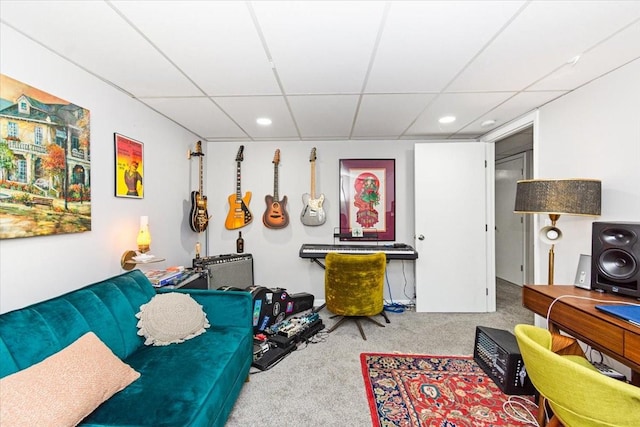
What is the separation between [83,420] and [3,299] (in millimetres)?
862

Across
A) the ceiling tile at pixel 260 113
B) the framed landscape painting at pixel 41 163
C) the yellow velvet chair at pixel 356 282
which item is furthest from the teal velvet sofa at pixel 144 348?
the ceiling tile at pixel 260 113

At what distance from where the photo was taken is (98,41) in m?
1.54

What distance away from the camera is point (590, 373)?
92cm

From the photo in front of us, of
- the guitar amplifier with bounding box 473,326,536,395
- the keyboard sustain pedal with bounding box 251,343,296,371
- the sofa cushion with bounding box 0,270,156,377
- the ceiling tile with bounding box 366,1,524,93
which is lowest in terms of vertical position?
the keyboard sustain pedal with bounding box 251,343,296,371

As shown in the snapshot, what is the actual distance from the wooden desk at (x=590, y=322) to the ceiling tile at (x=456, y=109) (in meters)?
1.57

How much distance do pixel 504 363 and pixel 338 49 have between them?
2340mm

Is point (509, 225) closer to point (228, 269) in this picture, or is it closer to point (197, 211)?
point (228, 269)

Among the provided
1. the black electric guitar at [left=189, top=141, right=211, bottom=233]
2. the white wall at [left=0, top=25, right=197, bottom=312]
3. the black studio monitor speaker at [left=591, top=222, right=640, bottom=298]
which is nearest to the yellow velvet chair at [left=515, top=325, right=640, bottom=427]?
the black studio monitor speaker at [left=591, top=222, right=640, bottom=298]

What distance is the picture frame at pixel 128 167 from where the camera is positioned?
2.16m

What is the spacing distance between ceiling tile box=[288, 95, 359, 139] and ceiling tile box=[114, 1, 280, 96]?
0.43 m

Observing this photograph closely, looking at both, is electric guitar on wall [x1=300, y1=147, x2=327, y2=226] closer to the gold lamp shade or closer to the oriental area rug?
the oriental area rug

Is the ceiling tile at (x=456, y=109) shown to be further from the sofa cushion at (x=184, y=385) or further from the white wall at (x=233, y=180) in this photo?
the sofa cushion at (x=184, y=385)

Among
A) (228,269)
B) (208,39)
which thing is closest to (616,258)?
(208,39)

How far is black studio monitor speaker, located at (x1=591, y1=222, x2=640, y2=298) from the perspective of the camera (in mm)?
1542
